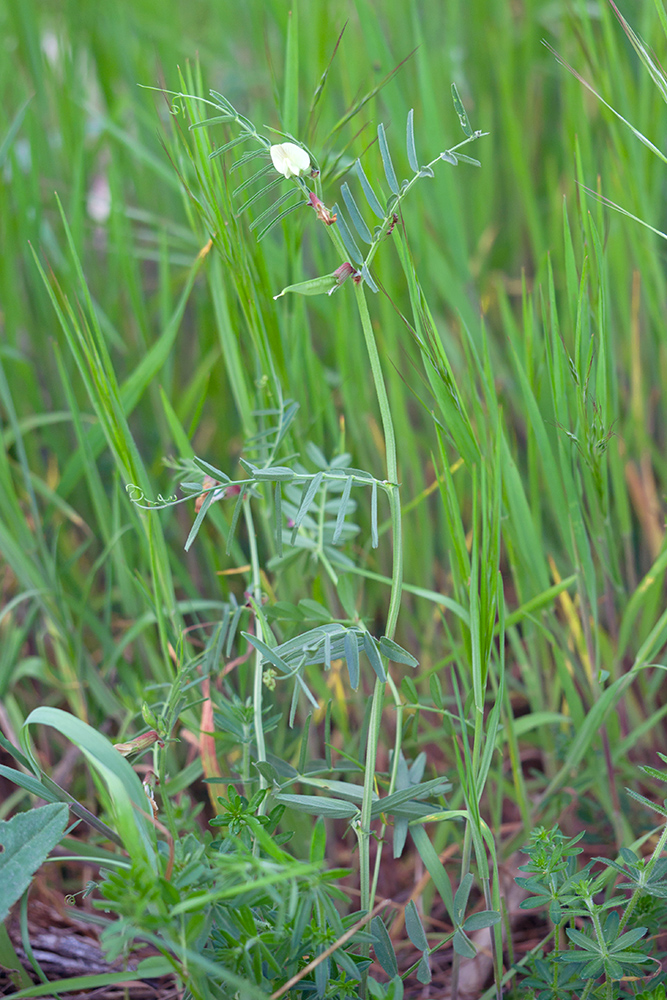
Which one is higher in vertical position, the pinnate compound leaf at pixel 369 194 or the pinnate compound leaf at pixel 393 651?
the pinnate compound leaf at pixel 369 194

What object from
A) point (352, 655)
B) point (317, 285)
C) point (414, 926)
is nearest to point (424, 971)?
point (414, 926)

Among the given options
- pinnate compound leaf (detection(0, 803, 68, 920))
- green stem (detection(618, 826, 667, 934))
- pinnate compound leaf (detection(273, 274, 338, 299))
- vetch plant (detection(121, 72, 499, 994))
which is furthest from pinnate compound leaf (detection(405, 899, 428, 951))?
pinnate compound leaf (detection(273, 274, 338, 299))

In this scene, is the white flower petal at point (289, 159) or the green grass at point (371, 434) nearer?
the white flower petal at point (289, 159)

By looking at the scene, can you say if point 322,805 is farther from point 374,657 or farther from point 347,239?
point 347,239

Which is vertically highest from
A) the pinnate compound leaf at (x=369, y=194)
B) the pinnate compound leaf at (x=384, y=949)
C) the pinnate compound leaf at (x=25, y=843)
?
the pinnate compound leaf at (x=369, y=194)

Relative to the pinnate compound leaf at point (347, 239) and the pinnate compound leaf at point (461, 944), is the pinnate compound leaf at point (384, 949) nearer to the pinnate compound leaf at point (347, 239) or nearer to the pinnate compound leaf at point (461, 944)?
the pinnate compound leaf at point (461, 944)

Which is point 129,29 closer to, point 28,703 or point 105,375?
point 105,375

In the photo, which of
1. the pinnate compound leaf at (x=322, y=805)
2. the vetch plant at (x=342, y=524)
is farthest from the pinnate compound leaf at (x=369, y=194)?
the pinnate compound leaf at (x=322, y=805)
